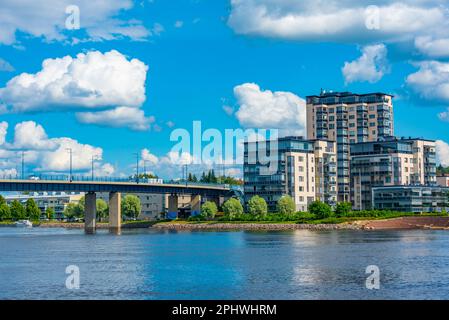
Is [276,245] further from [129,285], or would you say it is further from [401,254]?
[129,285]

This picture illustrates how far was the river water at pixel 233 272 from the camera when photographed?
6431cm

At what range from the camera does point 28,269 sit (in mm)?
86000

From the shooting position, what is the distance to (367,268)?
268ft

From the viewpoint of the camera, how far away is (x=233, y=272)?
80.9m

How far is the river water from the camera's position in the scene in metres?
64.3

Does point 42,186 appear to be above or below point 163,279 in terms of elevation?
above
